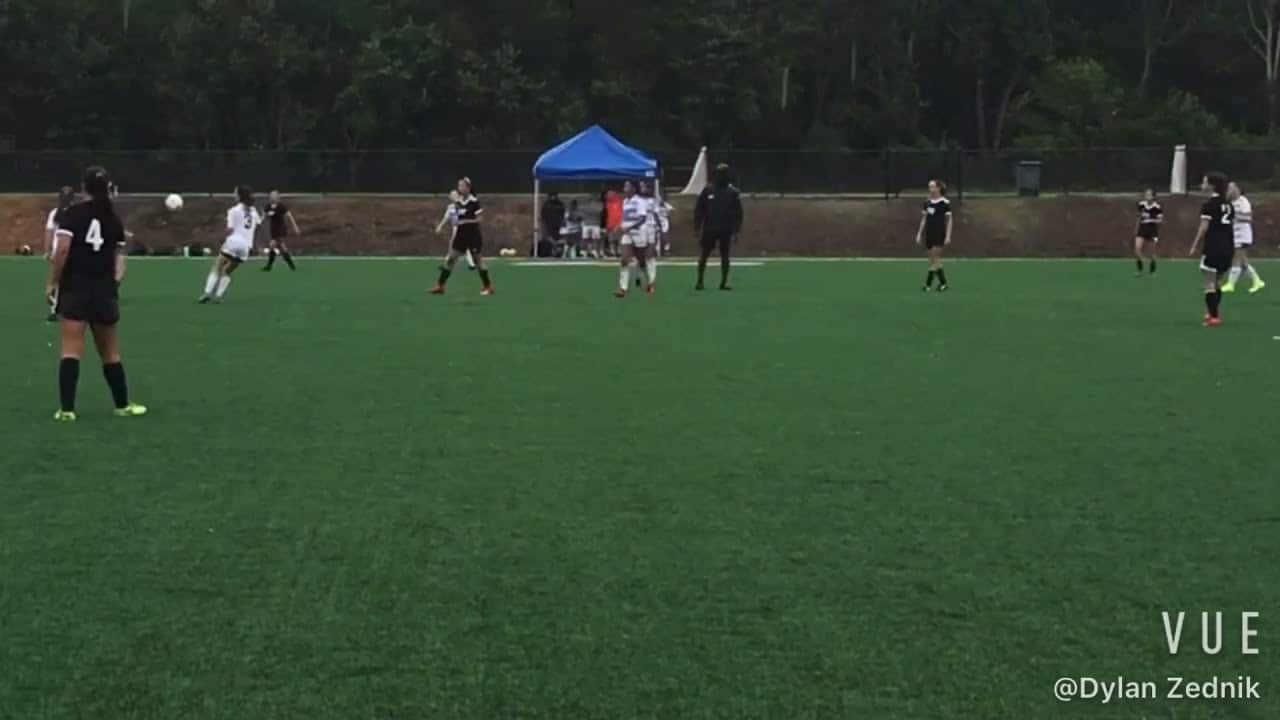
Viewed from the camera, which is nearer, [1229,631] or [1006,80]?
[1229,631]

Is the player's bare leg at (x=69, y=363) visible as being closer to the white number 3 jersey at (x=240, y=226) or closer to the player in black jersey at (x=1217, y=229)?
the player in black jersey at (x=1217, y=229)

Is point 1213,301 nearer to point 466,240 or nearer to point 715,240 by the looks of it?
point 715,240

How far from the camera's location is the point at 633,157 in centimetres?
4344

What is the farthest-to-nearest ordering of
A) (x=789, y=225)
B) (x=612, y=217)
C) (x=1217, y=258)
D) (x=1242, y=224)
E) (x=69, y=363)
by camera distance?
1. (x=789, y=225)
2. (x=612, y=217)
3. (x=1242, y=224)
4. (x=1217, y=258)
5. (x=69, y=363)

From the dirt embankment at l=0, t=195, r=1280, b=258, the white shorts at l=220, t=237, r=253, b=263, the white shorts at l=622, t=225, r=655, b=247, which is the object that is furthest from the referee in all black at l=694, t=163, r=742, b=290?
the dirt embankment at l=0, t=195, r=1280, b=258

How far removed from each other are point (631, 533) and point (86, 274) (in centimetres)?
558

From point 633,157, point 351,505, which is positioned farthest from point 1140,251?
point 351,505

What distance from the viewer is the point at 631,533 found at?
843 cm

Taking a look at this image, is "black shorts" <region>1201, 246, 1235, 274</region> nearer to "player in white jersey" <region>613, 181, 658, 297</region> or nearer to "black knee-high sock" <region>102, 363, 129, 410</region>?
"player in white jersey" <region>613, 181, 658, 297</region>

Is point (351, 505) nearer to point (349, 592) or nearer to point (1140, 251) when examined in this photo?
point (349, 592)

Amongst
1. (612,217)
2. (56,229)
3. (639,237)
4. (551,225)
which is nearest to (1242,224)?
(639,237)

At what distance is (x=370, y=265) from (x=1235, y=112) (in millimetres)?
49322

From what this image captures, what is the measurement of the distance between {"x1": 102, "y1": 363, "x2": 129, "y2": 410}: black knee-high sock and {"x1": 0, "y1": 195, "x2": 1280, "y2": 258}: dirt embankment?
37.2m

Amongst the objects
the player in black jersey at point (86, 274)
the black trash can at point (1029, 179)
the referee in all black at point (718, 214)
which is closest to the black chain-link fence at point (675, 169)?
the black trash can at point (1029, 179)
